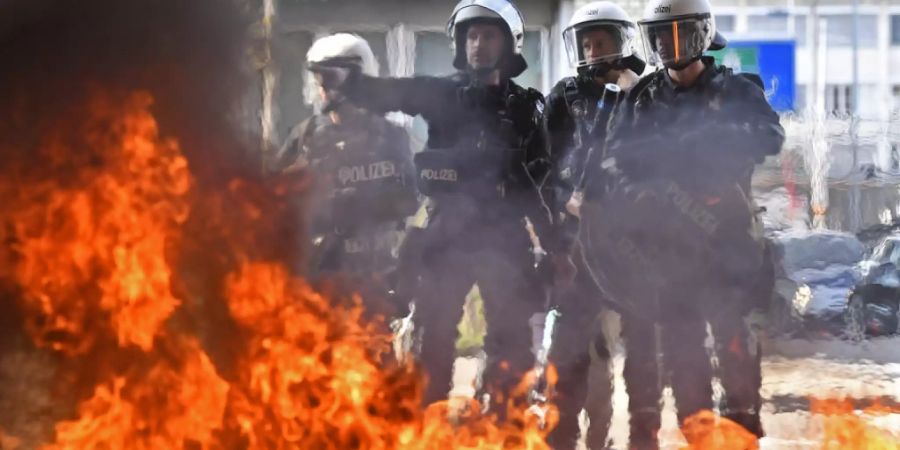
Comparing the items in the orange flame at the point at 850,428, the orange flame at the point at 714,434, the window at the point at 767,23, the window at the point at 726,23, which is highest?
the window at the point at 767,23

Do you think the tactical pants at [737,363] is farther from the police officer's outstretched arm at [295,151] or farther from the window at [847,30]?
the window at [847,30]

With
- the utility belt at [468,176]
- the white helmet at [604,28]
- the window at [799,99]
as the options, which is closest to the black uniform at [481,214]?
the utility belt at [468,176]

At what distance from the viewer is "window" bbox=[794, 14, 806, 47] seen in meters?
5.04

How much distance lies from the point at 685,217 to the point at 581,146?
21.2 inches

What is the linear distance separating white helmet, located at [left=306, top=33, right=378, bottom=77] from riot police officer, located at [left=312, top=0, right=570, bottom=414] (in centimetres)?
22

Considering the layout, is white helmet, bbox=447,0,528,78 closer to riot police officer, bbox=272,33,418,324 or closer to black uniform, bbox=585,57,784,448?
riot police officer, bbox=272,33,418,324

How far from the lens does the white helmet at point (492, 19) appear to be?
4020 millimetres

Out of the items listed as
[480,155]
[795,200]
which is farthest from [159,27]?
[795,200]

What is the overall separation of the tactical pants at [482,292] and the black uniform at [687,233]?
35cm

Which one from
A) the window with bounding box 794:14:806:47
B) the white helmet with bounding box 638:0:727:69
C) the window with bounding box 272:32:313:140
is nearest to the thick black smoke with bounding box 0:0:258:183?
the window with bounding box 272:32:313:140

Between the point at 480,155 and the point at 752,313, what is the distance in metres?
1.23

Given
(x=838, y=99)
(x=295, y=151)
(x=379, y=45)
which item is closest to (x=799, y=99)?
(x=838, y=99)

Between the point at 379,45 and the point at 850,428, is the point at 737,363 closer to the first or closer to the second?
the point at 850,428

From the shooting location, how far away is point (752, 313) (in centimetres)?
368
